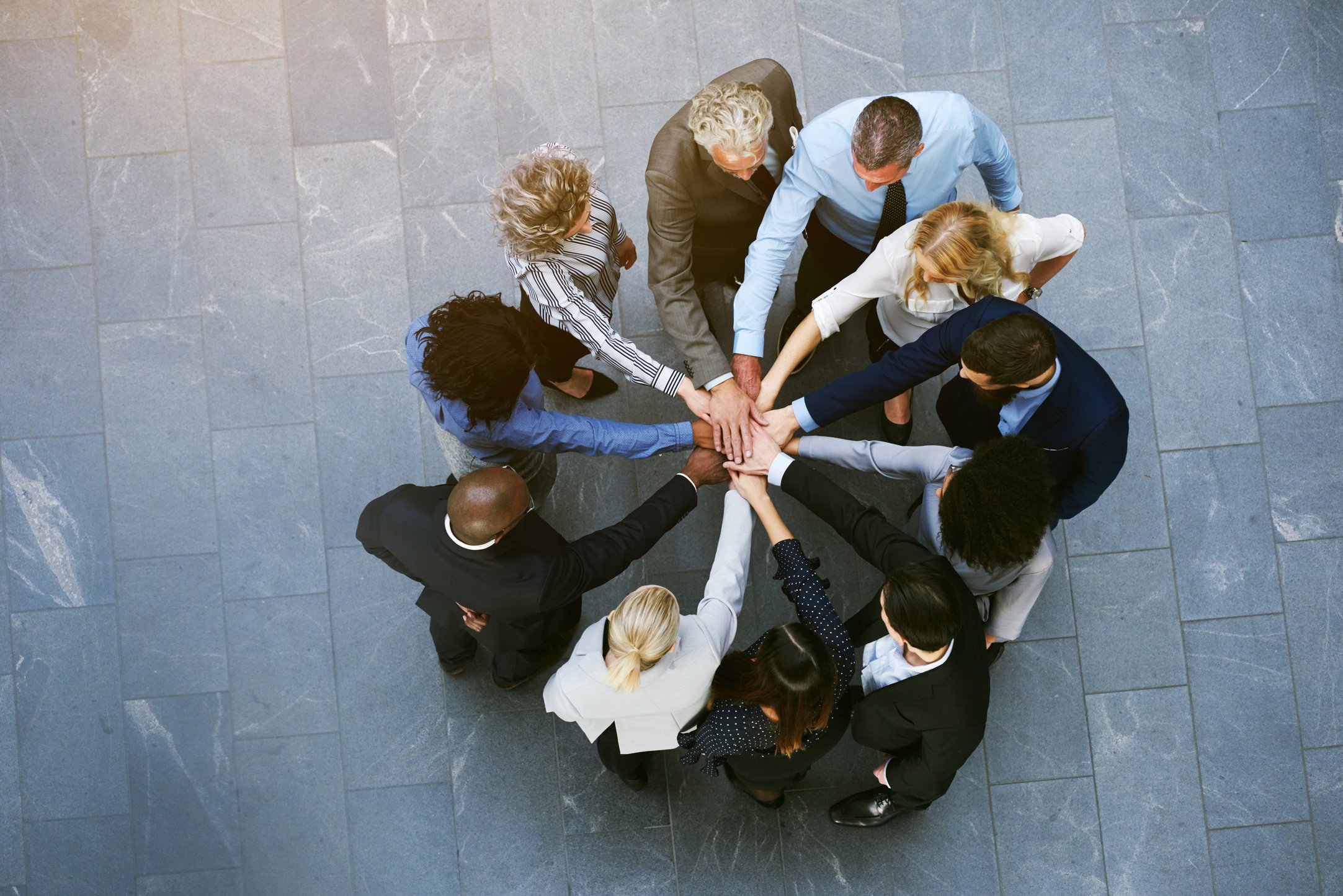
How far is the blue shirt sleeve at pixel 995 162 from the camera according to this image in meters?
2.92

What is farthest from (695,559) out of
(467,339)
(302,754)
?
(302,754)

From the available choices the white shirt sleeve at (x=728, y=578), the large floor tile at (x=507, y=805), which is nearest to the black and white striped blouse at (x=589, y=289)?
the white shirt sleeve at (x=728, y=578)

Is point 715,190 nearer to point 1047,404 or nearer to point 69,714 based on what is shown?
point 1047,404

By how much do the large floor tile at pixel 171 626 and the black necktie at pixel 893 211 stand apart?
326 centimetres

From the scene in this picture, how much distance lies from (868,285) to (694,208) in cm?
73

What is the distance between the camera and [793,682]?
244 centimetres

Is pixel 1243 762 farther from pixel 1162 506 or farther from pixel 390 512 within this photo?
pixel 390 512

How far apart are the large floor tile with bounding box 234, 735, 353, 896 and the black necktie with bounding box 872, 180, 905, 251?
320 cm

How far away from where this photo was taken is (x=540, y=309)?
3076 mm

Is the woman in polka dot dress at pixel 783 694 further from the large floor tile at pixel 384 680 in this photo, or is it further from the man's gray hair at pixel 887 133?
the large floor tile at pixel 384 680

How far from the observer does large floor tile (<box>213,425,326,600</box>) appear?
3805mm

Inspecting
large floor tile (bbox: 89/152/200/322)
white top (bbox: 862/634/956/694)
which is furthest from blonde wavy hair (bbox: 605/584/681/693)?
large floor tile (bbox: 89/152/200/322)

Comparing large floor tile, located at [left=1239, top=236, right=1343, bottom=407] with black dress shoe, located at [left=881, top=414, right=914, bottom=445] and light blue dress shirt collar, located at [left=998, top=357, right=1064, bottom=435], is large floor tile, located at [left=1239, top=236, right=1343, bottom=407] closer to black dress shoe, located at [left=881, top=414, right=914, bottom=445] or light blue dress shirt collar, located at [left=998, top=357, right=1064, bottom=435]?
black dress shoe, located at [left=881, top=414, right=914, bottom=445]

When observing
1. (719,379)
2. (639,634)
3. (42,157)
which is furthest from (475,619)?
(42,157)
